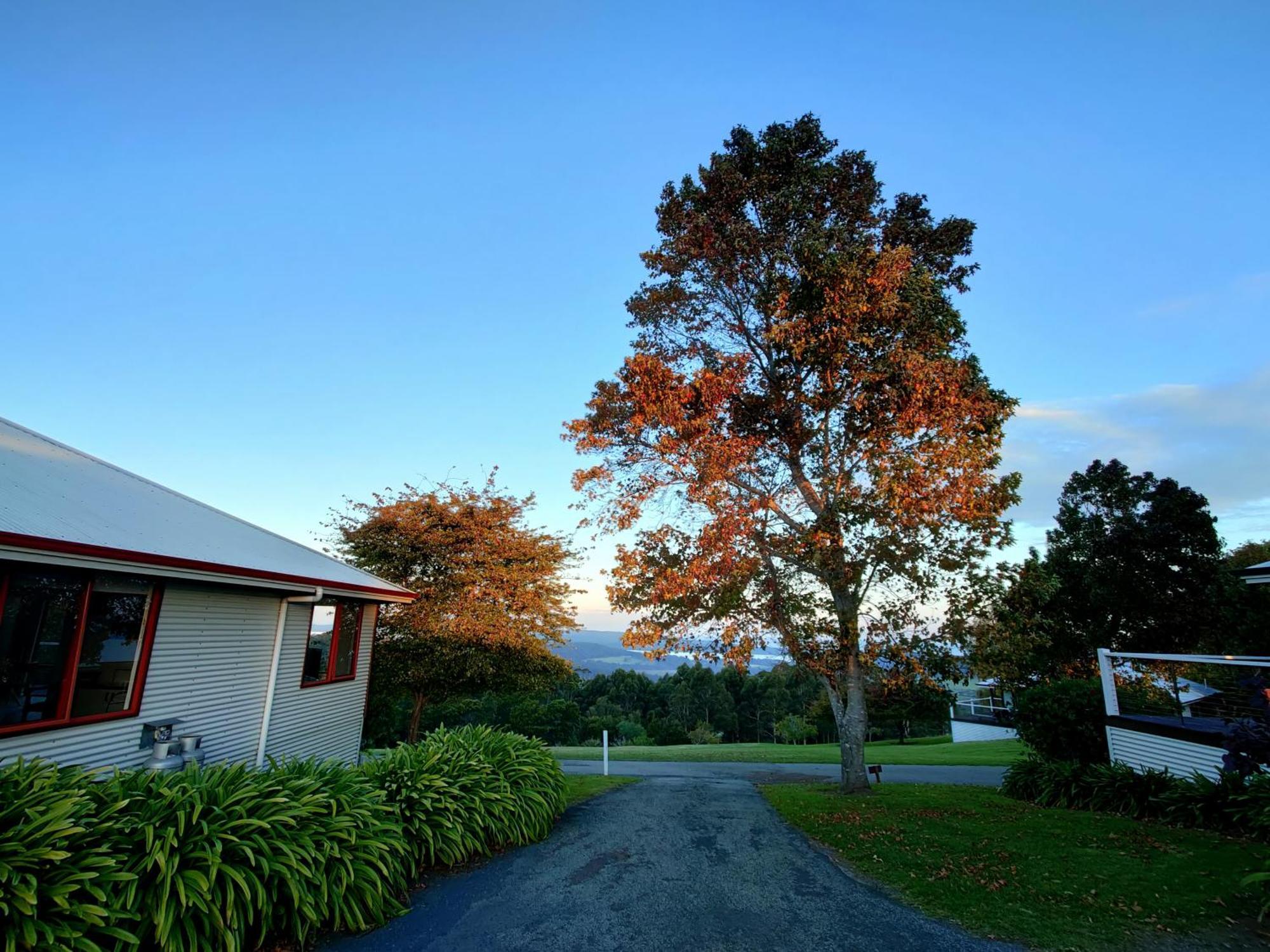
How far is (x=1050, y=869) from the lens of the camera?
5965 mm

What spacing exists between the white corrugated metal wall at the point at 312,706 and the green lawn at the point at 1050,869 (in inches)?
328

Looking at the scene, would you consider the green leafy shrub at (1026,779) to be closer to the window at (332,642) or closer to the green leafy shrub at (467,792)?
the green leafy shrub at (467,792)

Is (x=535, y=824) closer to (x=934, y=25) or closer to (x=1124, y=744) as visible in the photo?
(x=1124, y=744)

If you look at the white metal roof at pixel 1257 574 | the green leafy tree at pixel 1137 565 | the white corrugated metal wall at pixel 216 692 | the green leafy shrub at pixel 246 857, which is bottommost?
the green leafy shrub at pixel 246 857

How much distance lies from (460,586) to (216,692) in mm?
9156

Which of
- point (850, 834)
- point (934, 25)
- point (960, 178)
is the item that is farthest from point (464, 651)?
point (934, 25)

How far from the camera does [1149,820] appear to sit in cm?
780

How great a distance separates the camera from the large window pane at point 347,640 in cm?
1177

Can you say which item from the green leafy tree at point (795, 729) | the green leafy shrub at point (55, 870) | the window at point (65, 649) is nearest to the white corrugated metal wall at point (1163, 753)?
the green leafy shrub at point (55, 870)

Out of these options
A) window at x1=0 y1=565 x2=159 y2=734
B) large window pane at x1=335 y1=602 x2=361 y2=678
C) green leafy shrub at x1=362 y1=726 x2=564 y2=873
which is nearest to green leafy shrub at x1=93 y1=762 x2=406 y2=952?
green leafy shrub at x1=362 y1=726 x2=564 y2=873

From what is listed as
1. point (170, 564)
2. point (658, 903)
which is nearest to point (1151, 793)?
point (658, 903)

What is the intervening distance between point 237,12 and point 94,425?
39.3 ft

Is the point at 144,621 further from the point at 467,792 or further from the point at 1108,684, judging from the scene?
the point at 1108,684

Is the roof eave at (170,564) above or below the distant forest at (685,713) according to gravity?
above
